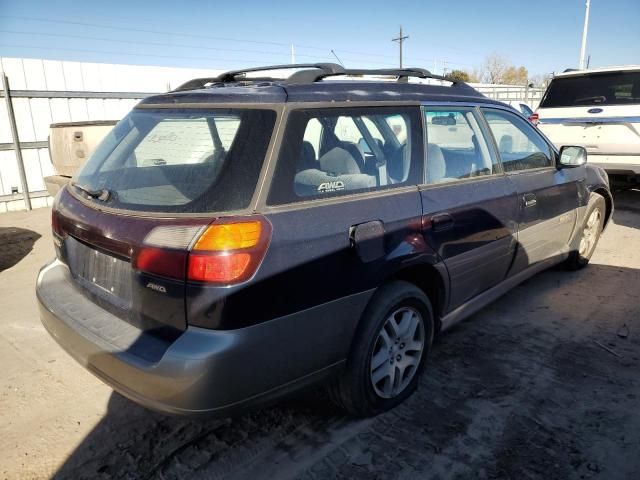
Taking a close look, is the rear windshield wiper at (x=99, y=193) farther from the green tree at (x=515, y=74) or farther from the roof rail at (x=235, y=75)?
the green tree at (x=515, y=74)

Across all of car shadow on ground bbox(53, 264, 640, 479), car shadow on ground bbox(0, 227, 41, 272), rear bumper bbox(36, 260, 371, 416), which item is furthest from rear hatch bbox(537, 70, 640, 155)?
car shadow on ground bbox(0, 227, 41, 272)

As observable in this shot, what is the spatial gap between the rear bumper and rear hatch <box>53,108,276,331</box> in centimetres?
9

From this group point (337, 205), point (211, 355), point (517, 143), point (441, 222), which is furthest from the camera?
point (517, 143)

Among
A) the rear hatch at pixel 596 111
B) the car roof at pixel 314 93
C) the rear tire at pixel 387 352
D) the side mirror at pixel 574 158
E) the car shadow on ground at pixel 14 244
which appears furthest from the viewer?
the rear hatch at pixel 596 111

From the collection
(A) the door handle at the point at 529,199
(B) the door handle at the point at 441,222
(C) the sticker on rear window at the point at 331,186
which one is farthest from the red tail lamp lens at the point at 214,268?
(A) the door handle at the point at 529,199

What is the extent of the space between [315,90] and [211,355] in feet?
4.34

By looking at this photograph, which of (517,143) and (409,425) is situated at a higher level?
(517,143)

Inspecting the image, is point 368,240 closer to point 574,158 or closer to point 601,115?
point 574,158

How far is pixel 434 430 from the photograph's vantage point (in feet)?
8.16

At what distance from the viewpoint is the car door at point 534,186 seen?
3467mm

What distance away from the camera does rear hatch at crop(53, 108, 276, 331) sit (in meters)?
1.90

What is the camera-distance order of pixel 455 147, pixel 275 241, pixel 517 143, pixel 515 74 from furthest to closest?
pixel 515 74
pixel 517 143
pixel 455 147
pixel 275 241

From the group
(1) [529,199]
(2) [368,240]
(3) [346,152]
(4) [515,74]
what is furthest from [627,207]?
(4) [515,74]

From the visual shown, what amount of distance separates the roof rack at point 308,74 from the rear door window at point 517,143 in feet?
1.40
